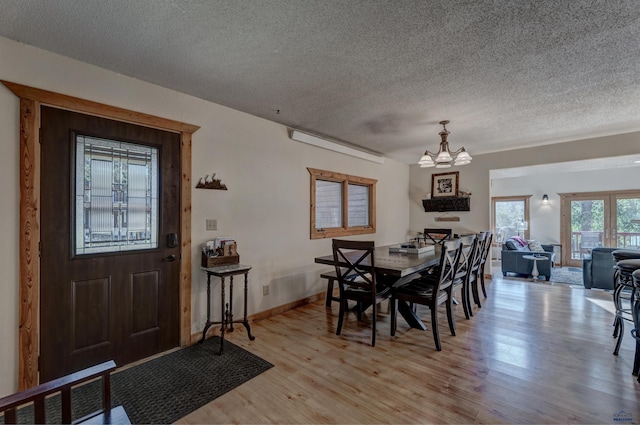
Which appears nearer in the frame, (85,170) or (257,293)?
(85,170)

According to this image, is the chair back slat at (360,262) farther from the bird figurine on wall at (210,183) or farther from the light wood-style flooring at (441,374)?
the bird figurine on wall at (210,183)

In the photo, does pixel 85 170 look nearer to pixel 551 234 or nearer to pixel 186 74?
pixel 186 74

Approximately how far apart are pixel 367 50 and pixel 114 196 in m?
2.33

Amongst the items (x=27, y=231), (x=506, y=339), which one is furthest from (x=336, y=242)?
(x=27, y=231)

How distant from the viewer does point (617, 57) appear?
2170 millimetres

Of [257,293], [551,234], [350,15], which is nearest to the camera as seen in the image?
[350,15]

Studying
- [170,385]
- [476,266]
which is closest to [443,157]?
[476,266]

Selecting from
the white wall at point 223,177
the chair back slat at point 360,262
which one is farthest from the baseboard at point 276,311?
the chair back slat at point 360,262

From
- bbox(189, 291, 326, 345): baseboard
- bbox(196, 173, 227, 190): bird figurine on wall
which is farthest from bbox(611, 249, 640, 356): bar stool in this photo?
bbox(196, 173, 227, 190): bird figurine on wall

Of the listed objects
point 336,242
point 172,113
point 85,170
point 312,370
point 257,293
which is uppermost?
point 172,113

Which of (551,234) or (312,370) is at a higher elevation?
(551,234)

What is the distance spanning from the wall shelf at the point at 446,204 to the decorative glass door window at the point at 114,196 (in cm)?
519

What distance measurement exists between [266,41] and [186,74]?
0.91 meters

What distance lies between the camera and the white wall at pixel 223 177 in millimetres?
1976
